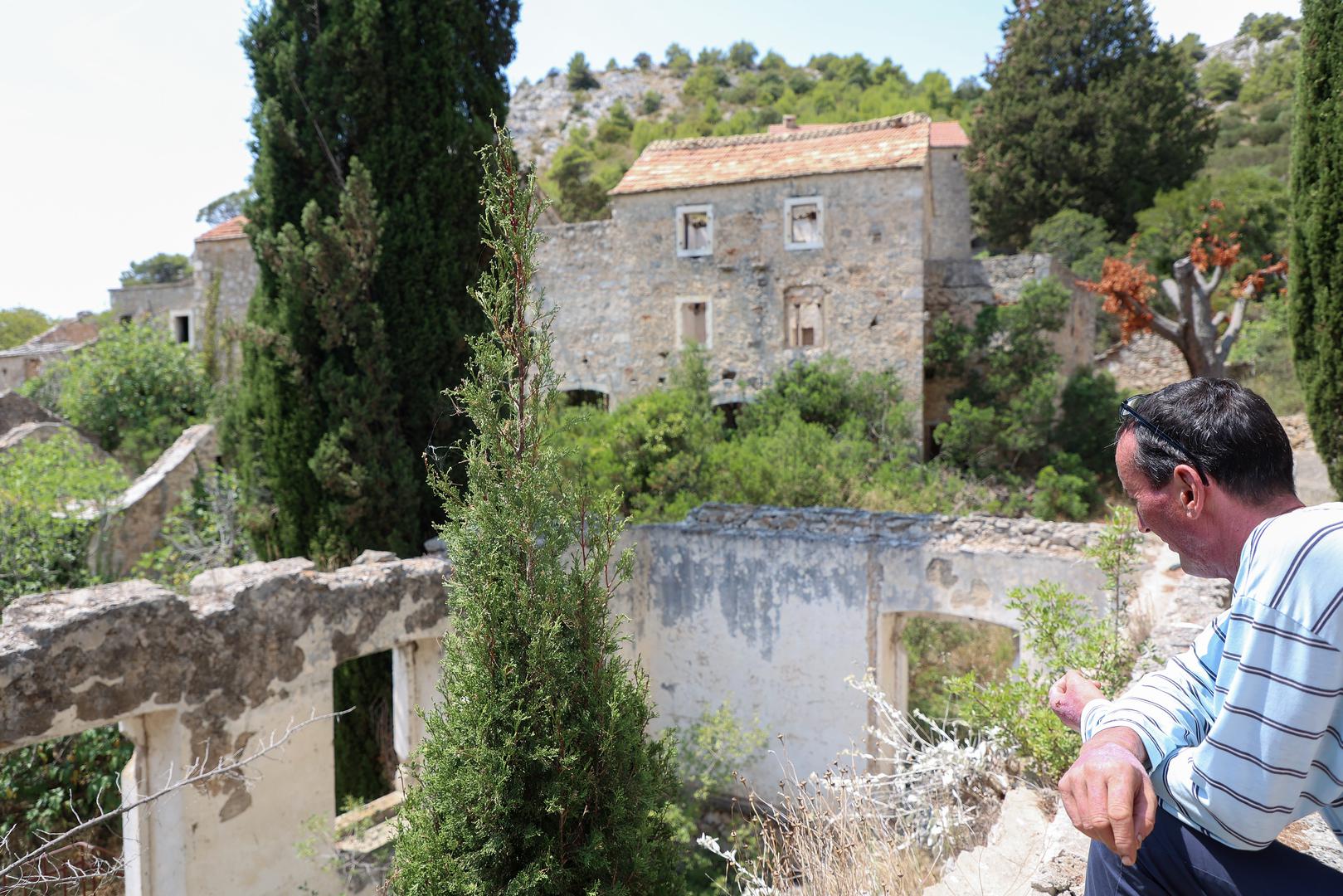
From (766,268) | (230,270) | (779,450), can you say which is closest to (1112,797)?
(779,450)

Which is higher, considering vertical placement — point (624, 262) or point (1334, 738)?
point (624, 262)

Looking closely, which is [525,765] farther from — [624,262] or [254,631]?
[624,262]

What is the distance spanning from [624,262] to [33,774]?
13.2m

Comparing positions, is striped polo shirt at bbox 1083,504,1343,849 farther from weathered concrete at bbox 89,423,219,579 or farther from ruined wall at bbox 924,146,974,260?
ruined wall at bbox 924,146,974,260

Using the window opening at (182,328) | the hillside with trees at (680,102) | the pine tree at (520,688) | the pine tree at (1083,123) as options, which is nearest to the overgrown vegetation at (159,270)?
the hillside with trees at (680,102)

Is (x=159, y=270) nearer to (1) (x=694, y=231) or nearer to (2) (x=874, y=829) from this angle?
(1) (x=694, y=231)

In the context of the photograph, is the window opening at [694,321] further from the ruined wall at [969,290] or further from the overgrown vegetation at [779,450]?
the ruined wall at [969,290]

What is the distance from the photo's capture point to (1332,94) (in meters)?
7.11

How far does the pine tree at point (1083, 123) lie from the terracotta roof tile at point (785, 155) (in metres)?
12.3

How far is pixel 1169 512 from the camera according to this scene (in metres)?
1.75

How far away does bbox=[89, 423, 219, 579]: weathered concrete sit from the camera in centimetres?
1082

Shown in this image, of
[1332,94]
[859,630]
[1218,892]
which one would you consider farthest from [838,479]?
[1218,892]

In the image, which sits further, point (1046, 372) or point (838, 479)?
point (1046, 372)

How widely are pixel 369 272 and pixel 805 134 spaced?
10.5m
